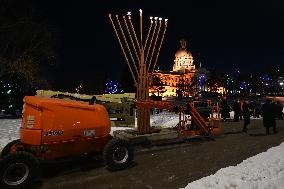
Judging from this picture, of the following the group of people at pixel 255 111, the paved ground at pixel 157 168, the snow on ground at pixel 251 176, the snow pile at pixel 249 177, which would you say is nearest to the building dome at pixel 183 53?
the group of people at pixel 255 111

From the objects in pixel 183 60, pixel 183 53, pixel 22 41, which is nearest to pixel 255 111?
pixel 22 41

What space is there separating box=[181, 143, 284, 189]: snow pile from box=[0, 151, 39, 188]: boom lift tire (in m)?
3.39

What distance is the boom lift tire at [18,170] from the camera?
6.66 metres

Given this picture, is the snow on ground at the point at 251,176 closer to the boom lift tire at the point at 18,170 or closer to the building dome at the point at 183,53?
the boom lift tire at the point at 18,170

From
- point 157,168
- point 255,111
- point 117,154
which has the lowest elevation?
point 157,168

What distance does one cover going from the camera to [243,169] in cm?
784

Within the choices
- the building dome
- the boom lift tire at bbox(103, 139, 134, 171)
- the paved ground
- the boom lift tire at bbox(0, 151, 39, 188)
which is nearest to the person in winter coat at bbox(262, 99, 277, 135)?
the paved ground

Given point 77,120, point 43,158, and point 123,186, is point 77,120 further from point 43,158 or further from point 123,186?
point 123,186

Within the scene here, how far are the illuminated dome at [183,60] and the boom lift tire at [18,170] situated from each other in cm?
14355

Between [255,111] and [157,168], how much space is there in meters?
20.9

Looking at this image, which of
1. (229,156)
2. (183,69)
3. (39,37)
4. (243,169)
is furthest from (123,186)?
Answer: (183,69)

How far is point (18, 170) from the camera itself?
22.7 ft

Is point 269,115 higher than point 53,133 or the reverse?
higher

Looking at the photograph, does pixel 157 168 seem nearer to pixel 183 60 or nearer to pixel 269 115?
pixel 269 115
